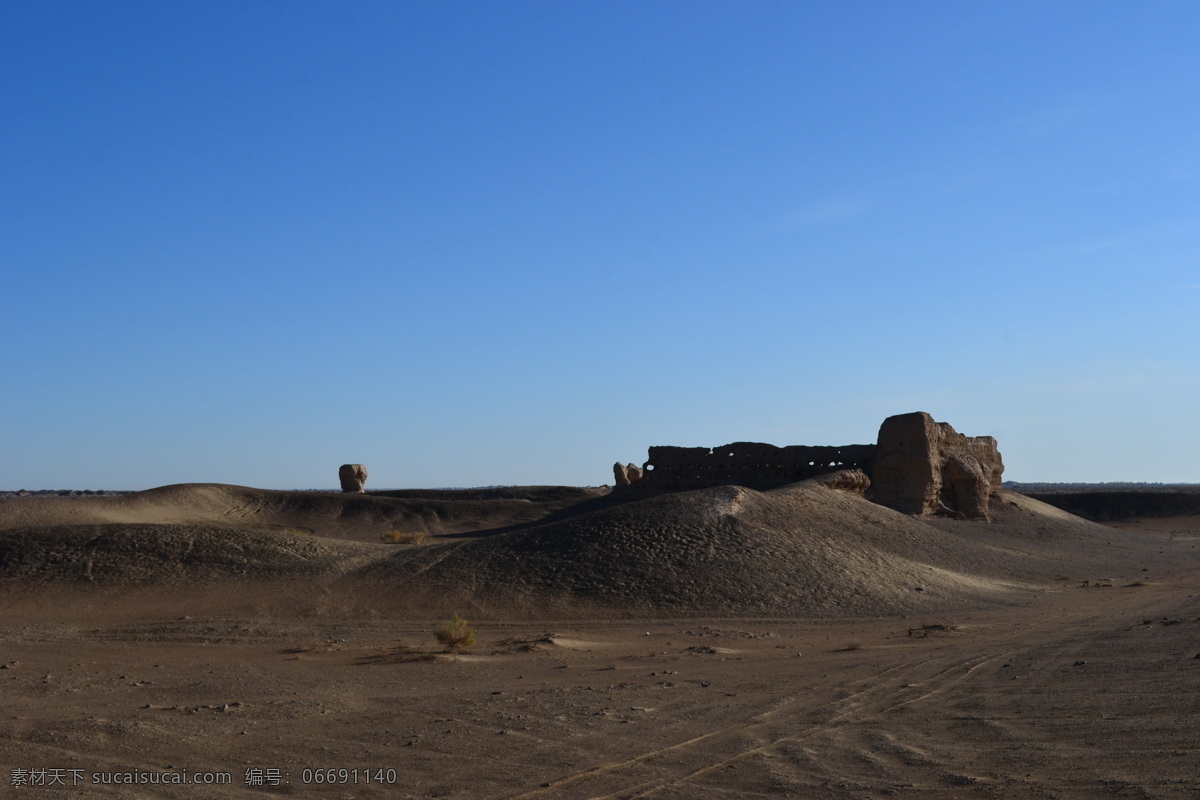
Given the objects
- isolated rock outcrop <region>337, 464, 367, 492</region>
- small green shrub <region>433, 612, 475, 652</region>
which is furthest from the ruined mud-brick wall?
isolated rock outcrop <region>337, 464, 367, 492</region>

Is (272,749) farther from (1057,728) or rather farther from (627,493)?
(627,493)

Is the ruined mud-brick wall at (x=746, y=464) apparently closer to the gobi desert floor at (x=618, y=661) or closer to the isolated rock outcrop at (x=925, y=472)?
the isolated rock outcrop at (x=925, y=472)

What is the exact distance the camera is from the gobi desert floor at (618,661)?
739 cm

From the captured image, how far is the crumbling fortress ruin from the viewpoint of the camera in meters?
31.8

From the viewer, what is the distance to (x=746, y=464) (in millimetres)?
32938

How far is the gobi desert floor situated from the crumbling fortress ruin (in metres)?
3.84

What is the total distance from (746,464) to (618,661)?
803 inches

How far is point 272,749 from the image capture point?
27.0ft

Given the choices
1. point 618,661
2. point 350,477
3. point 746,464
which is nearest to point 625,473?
point 746,464

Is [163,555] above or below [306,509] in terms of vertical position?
below

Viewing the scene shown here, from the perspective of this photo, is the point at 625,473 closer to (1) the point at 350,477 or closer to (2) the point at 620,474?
(2) the point at 620,474

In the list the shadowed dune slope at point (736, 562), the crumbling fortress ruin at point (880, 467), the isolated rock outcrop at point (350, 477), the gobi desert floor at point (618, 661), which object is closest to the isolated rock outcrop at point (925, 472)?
the crumbling fortress ruin at point (880, 467)

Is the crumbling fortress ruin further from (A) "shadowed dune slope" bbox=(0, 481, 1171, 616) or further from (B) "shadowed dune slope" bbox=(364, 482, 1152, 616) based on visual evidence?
(B) "shadowed dune slope" bbox=(364, 482, 1152, 616)

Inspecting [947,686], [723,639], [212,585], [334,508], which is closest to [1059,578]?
[723,639]
